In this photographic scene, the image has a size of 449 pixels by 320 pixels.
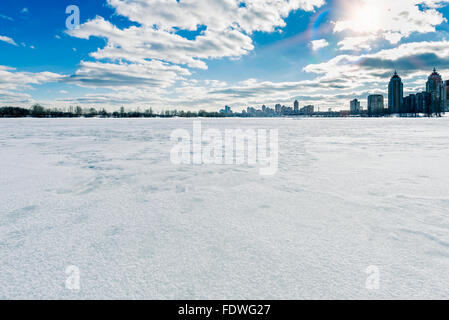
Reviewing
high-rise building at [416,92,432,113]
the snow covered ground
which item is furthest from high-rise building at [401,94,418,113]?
the snow covered ground

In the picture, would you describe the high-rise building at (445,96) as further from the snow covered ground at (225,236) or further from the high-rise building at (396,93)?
the snow covered ground at (225,236)

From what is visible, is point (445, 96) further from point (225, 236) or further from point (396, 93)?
point (225, 236)

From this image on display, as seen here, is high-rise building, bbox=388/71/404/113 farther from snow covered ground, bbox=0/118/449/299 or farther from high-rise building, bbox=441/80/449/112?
snow covered ground, bbox=0/118/449/299

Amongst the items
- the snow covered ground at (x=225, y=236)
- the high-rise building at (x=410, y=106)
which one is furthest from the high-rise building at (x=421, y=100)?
the snow covered ground at (x=225, y=236)

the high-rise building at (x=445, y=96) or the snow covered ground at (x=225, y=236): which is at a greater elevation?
the high-rise building at (x=445, y=96)

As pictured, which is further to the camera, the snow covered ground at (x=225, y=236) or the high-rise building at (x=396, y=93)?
the high-rise building at (x=396, y=93)

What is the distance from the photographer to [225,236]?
2.51 metres

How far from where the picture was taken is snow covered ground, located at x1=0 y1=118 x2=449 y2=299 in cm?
175

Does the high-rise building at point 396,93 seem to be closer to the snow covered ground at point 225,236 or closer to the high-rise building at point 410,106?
the high-rise building at point 410,106

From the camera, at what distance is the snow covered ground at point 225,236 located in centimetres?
175

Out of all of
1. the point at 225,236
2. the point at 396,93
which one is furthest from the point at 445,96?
the point at 225,236

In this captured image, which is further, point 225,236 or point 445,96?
point 445,96
